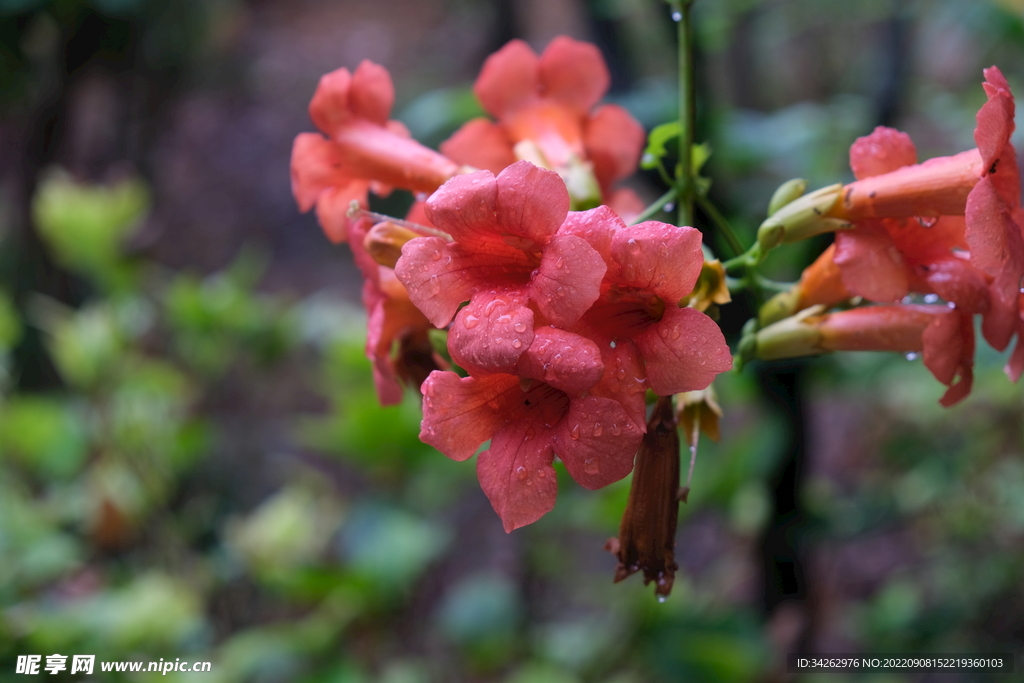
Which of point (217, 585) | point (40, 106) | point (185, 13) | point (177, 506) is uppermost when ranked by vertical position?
point (185, 13)

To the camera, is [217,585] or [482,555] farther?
[482,555]

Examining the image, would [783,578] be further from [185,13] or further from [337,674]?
[185,13]

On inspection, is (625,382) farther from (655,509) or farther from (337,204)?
(337,204)

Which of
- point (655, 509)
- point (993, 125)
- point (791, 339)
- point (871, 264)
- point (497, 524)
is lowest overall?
point (497, 524)

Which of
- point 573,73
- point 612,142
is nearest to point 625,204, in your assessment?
point 612,142

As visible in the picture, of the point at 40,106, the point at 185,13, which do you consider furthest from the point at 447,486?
the point at 185,13

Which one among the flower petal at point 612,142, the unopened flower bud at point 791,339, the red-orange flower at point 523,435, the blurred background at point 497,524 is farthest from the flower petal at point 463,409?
the blurred background at point 497,524
